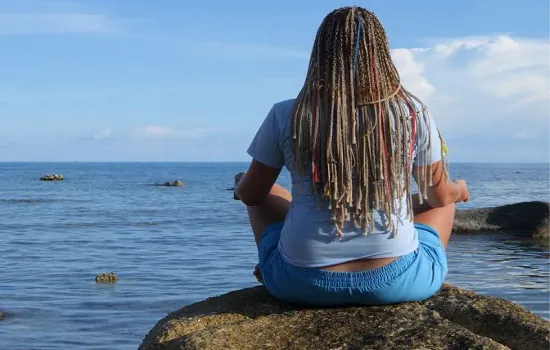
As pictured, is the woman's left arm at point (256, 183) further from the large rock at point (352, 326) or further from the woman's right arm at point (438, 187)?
the woman's right arm at point (438, 187)

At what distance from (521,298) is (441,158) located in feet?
26.3

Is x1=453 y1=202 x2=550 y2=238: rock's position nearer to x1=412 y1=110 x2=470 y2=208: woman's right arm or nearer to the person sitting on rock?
Answer: x1=412 y1=110 x2=470 y2=208: woman's right arm

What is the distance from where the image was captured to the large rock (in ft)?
12.7

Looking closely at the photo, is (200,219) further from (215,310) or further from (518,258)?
(215,310)

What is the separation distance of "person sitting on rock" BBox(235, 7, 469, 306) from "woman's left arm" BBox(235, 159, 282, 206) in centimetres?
1

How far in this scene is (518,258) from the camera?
16.6 metres

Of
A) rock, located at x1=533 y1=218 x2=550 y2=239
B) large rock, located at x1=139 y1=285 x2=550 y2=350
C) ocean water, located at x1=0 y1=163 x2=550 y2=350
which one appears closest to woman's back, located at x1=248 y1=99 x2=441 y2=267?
large rock, located at x1=139 y1=285 x2=550 y2=350

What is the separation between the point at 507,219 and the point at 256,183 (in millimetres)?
18623

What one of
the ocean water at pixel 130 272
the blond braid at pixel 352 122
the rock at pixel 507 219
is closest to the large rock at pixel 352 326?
the blond braid at pixel 352 122

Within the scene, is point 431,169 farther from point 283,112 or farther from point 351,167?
point 283,112

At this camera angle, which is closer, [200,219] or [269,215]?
[269,215]

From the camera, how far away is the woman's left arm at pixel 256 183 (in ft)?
14.7

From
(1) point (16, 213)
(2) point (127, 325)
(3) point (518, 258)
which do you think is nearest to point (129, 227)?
(1) point (16, 213)

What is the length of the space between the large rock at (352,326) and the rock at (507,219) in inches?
678
